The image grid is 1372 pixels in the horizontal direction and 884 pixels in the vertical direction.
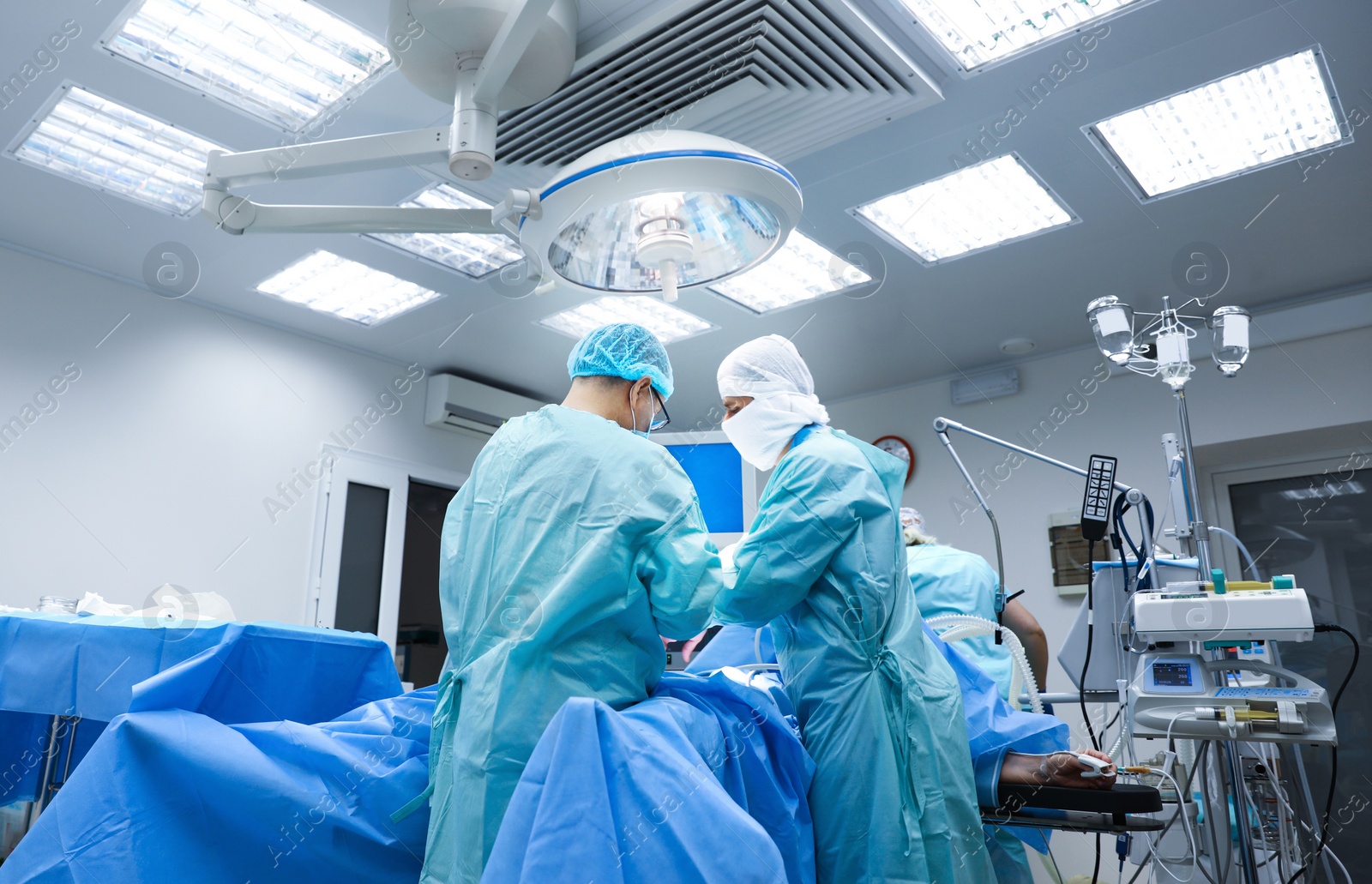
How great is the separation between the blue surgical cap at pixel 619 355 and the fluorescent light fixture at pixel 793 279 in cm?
187

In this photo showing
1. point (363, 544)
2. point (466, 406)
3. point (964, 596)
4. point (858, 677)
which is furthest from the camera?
point (466, 406)

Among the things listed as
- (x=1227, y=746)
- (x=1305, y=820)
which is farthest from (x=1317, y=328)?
(x=1227, y=746)

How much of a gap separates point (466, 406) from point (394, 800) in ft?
12.2

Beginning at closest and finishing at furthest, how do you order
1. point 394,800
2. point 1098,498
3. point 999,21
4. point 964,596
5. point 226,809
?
point 226,809 < point 394,800 < point 1098,498 < point 999,21 < point 964,596

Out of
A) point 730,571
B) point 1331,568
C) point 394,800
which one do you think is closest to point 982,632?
point 730,571

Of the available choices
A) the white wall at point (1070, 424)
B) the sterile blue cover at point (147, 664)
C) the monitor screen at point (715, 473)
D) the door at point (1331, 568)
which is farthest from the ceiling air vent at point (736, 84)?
the door at point (1331, 568)

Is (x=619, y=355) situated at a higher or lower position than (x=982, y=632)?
higher

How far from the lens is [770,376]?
2059 millimetres

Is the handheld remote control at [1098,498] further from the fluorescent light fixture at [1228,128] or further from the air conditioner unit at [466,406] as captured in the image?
the air conditioner unit at [466,406]

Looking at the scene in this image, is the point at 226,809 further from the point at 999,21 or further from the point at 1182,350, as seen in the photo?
the point at 999,21

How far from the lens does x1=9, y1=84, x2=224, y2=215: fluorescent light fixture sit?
2.86 m

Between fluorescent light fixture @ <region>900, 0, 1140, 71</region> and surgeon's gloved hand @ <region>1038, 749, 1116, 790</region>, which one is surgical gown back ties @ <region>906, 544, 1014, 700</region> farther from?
fluorescent light fixture @ <region>900, 0, 1140, 71</region>

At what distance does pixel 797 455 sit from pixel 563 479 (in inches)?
20.2

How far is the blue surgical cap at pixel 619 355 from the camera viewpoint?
68.8 inches
